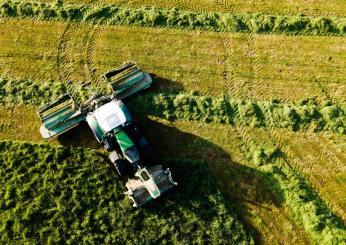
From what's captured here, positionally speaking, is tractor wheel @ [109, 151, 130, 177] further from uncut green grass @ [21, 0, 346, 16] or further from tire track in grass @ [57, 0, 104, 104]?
uncut green grass @ [21, 0, 346, 16]

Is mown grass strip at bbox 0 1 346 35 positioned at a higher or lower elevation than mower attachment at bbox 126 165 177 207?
higher

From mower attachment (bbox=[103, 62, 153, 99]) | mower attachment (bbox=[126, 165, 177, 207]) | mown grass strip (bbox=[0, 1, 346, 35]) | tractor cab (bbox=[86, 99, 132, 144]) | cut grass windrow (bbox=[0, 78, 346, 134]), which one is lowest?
mower attachment (bbox=[126, 165, 177, 207])

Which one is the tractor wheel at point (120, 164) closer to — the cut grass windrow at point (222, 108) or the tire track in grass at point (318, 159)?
the cut grass windrow at point (222, 108)

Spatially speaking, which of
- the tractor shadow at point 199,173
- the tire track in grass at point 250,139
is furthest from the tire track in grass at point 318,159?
the tire track in grass at point 250,139

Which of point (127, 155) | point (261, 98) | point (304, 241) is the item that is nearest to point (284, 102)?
point (261, 98)

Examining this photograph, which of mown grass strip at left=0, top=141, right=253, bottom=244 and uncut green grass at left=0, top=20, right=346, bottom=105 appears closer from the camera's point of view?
mown grass strip at left=0, top=141, right=253, bottom=244

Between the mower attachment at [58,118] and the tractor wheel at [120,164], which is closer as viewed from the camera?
the tractor wheel at [120,164]

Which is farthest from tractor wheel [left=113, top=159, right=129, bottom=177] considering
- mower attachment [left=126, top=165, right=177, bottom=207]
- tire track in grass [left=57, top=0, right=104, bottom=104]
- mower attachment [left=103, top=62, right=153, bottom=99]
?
tire track in grass [left=57, top=0, right=104, bottom=104]
